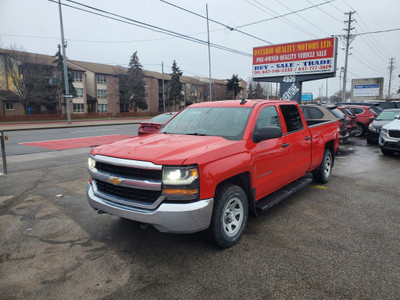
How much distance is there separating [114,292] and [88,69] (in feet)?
201

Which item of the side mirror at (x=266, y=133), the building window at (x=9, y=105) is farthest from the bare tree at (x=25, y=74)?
the side mirror at (x=266, y=133)

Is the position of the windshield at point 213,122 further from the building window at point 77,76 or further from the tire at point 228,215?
the building window at point 77,76

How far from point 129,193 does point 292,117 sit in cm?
326

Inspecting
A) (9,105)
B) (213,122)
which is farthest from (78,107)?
(213,122)

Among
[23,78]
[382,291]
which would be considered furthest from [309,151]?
[23,78]

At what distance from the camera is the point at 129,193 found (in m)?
3.32

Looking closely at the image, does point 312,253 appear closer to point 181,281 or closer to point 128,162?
point 181,281

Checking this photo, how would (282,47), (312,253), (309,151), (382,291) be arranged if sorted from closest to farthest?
(382,291), (312,253), (309,151), (282,47)

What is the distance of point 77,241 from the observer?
12.4ft

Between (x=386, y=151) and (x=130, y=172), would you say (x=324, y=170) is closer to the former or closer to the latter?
(x=130, y=172)

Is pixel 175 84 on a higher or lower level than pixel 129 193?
higher

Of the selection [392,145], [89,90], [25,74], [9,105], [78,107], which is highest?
[25,74]

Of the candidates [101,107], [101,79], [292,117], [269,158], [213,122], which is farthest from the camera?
[101,107]

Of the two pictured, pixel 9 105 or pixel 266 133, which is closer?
pixel 266 133
